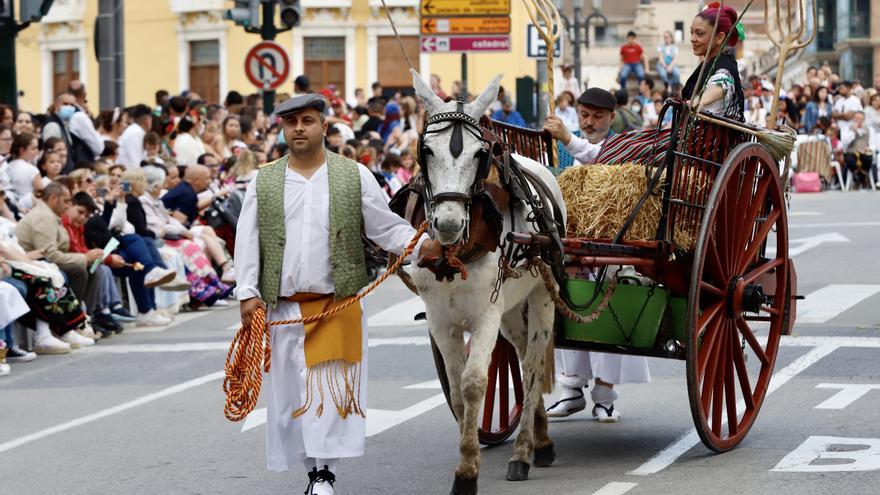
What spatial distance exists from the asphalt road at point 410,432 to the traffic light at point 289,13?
9383 mm

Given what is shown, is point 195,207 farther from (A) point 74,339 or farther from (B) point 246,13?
(B) point 246,13

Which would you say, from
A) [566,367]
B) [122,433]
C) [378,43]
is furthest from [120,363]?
[378,43]

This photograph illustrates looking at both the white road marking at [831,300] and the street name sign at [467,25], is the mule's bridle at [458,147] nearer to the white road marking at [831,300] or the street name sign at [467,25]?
the white road marking at [831,300]

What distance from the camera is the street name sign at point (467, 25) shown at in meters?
26.8

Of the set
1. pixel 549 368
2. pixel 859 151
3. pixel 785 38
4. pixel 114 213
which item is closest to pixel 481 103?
pixel 549 368

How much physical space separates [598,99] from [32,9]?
1013cm

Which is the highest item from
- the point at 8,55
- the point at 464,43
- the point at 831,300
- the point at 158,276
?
the point at 464,43

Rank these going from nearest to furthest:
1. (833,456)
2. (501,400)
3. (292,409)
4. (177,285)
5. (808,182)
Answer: (292,409), (833,456), (501,400), (177,285), (808,182)

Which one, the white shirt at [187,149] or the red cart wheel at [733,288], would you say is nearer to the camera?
the red cart wheel at [733,288]

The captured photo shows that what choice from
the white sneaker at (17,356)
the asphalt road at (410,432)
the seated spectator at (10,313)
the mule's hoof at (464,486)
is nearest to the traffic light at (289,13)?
the asphalt road at (410,432)

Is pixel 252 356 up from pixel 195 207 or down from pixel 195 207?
down

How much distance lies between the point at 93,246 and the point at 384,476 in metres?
7.73

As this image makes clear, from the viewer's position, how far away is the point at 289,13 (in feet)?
78.4

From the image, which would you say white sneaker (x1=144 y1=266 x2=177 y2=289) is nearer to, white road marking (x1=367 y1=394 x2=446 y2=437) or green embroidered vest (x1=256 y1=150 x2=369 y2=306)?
white road marking (x1=367 y1=394 x2=446 y2=437)
